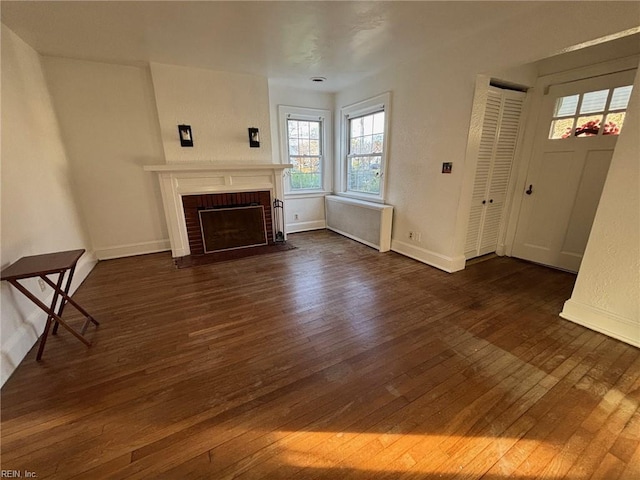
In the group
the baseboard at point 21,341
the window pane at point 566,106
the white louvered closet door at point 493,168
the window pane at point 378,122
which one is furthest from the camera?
the window pane at point 378,122

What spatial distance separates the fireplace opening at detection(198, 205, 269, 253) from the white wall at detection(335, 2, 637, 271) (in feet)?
6.83

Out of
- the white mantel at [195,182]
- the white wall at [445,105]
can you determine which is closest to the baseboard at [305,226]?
the white mantel at [195,182]

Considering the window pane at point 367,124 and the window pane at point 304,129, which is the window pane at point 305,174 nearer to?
the window pane at point 304,129

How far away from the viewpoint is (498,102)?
2998 mm

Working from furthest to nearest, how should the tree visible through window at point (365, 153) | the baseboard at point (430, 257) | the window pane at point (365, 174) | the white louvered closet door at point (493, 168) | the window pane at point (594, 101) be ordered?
the window pane at point (365, 174) < the tree visible through window at point (365, 153) < the baseboard at point (430, 257) < the white louvered closet door at point (493, 168) < the window pane at point (594, 101)

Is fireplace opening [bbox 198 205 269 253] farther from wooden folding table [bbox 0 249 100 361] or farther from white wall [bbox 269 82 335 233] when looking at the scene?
wooden folding table [bbox 0 249 100 361]

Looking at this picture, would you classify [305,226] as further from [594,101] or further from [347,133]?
[594,101]

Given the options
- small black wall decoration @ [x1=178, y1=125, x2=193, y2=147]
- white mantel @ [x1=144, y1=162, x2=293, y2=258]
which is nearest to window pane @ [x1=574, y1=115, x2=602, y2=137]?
white mantel @ [x1=144, y1=162, x2=293, y2=258]

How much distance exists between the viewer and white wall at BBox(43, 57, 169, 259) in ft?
10.6

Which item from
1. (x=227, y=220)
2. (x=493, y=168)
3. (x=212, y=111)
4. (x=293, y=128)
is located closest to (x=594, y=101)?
(x=493, y=168)

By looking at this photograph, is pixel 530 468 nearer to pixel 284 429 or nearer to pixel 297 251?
pixel 284 429

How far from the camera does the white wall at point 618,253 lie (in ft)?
6.02

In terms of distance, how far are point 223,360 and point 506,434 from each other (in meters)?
1.70

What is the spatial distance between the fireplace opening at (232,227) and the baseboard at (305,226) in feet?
2.82
